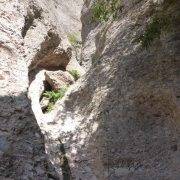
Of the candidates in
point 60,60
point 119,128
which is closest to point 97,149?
point 119,128

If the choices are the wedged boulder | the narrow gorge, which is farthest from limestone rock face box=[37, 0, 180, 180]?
the wedged boulder

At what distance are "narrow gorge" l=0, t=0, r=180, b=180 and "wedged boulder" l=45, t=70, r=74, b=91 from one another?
1.13ft

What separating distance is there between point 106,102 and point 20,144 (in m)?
5.01

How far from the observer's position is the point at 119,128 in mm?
11109

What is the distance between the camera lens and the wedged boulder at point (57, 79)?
604 inches

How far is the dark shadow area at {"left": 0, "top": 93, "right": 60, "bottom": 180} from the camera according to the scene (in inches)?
262

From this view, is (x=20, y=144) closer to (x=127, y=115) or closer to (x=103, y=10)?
(x=127, y=115)

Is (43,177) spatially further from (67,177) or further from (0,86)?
(67,177)

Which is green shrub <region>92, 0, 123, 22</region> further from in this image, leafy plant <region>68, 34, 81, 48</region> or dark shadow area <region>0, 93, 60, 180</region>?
leafy plant <region>68, 34, 81, 48</region>

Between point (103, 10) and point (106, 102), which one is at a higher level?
point (103, 10)

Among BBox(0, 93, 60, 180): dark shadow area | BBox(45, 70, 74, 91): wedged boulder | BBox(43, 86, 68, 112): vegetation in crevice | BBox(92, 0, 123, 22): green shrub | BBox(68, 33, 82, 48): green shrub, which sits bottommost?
BBox(0, 93, 60, 180): dark shadow area

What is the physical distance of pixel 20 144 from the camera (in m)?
7.12

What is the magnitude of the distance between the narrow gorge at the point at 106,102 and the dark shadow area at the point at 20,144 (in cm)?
2

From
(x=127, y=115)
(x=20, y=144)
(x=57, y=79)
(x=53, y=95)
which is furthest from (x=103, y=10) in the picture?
(x=20, y=144)
